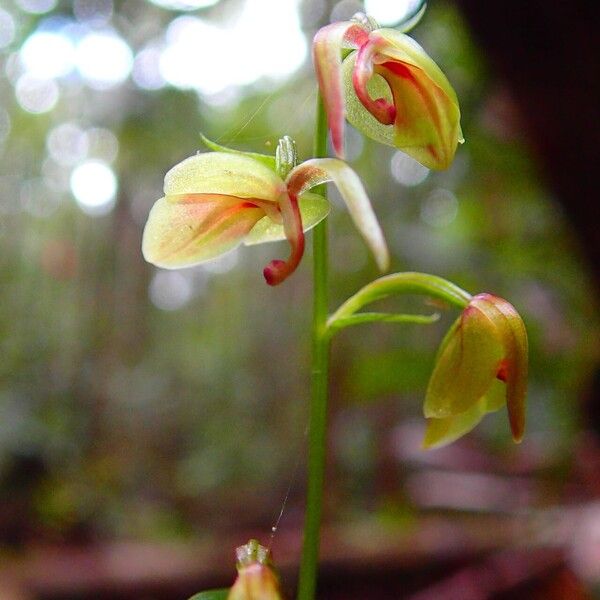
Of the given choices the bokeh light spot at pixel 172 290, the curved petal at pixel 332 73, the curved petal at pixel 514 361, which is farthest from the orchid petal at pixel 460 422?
the bokeh light spot at pixel 172 290

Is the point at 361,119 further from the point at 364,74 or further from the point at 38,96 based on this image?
the point at 38,96

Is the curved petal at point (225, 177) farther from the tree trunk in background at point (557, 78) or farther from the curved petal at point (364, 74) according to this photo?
the tree trunk in background at point (557, 78)

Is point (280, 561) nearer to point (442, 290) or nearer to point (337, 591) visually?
point (337, 591)

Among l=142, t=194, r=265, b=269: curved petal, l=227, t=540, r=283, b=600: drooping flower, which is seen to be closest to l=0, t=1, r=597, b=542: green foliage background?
l=142, t=194, r=265, b=269: curved petal

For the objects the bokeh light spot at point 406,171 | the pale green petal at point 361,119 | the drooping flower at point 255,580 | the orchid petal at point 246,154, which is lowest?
the drooping flower at point 255,580

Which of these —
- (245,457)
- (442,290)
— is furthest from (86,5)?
(245,457)

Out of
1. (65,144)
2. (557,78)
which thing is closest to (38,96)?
(65,144)
